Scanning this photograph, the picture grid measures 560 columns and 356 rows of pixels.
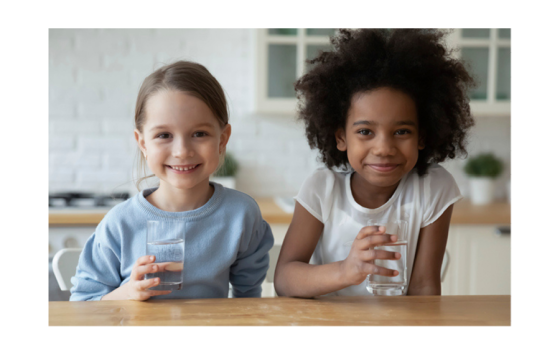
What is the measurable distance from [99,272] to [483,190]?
2105mm

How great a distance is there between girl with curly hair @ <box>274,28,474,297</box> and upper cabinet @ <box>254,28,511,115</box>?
1.24m

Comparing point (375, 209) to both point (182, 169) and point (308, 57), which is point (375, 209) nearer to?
point (182, 169)

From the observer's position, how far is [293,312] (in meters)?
0.70

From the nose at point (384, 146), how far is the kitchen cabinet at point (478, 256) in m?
1.28

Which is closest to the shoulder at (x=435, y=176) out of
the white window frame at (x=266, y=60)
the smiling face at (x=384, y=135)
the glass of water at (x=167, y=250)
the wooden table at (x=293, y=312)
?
the smiling face at (x=384, y=135)

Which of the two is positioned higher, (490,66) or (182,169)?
(490,66)

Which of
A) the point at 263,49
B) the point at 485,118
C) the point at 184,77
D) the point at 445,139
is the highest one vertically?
the point at 263,49

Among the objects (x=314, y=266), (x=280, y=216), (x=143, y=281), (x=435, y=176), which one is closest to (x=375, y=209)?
(x=435, y=176)

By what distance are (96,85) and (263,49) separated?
35.9 inches

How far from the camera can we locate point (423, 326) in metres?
0.64

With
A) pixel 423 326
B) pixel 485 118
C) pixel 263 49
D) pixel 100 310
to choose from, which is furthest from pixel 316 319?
pixel 485 118
